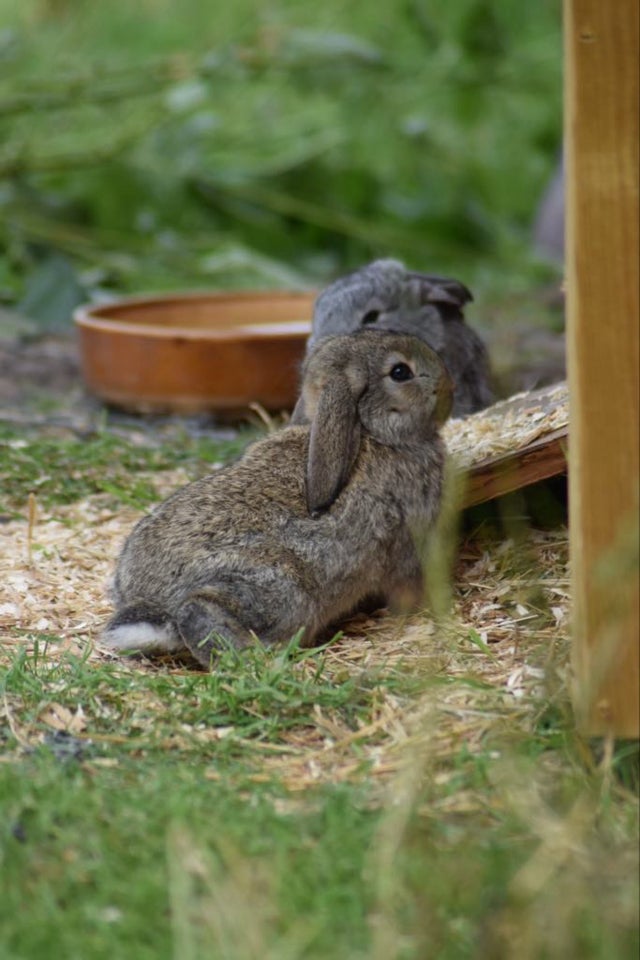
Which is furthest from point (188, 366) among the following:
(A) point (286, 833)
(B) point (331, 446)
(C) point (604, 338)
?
(A) point (286, 833)

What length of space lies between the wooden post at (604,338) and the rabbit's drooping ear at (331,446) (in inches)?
42.0

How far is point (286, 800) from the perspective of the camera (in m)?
2.41

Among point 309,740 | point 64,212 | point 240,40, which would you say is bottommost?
point 309,740

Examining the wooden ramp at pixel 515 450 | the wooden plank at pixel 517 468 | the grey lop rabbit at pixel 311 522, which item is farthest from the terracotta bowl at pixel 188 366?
the wooden plank at pixel 517 468

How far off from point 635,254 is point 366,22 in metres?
8.38

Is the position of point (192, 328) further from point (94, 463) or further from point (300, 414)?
point (300, 414)

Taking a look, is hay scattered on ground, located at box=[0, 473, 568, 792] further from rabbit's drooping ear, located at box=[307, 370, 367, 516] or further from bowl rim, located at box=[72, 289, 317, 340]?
bowl rim, located at box=[72, 289, 317, 340]

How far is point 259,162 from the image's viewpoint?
880cm

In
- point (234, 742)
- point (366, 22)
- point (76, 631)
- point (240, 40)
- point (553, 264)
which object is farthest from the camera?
point (366, 22)

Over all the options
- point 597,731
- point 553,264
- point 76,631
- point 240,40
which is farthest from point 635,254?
point 553,264

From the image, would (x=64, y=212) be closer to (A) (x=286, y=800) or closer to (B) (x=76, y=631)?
(B) (x=76, y=631)

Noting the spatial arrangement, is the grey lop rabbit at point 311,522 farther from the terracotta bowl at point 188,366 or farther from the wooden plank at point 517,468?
the terracotta bowl at point 188,366

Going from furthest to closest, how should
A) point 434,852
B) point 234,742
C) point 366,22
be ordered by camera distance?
point 366,22
point 234,742
point 434,852

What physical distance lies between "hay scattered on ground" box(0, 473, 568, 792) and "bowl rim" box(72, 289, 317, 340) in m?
1.35
